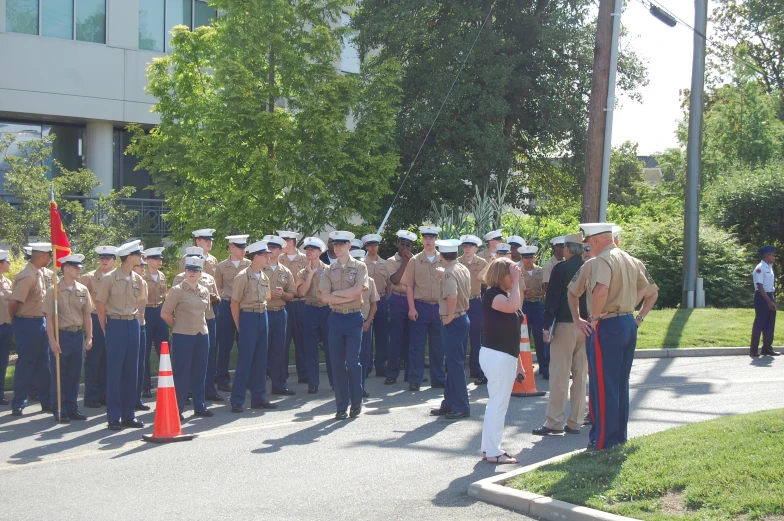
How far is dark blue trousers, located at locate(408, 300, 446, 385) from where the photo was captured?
1259 centimetres

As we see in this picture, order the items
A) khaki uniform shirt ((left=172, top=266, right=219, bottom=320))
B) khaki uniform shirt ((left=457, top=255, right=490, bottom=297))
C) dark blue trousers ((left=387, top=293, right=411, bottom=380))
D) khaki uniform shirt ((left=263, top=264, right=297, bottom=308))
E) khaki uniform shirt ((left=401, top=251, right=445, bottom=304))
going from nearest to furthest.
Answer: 1. khaki uniform shirt ((left=172, top=266, right=219, bottom=320))
2. khaki uniform shirt ((left=263, top=264, right=297, bottom=308))
3. khaki uniform shirt ((left=401, top=251, right=445, bottom=304))
4. khaki uniform shirt ((left=457, top=255, right=490, bottom=297))
5. dark blue trousers ((left=387, top=293, right=411, bottom=380))

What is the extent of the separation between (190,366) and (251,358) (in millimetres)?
886

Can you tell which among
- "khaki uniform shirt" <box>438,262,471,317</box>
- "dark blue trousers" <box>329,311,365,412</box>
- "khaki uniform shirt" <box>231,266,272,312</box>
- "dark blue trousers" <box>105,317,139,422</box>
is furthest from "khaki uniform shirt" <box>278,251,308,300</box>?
"dark blue trousers" <box>105,317,139,422</box>

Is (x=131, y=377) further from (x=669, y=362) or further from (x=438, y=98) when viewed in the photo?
(x=438, y=98)

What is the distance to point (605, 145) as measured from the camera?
15781mm

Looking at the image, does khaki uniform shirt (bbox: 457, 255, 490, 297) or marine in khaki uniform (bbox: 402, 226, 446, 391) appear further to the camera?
khaki uniform shirt (bbox: 457, 255, 490, 297)

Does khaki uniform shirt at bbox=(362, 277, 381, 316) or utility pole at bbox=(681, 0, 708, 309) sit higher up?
utility pole at bbox=(681, 0, 708, 309)

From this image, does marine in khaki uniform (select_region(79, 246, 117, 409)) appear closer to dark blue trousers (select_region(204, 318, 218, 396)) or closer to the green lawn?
dark blue trousers (select_region(204, 318, 218, 396))

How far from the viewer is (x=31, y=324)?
11281 mm

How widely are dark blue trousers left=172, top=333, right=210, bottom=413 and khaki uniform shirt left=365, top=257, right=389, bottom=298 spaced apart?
11.7 ft

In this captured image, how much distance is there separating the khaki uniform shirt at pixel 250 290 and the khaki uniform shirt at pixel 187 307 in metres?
0.61

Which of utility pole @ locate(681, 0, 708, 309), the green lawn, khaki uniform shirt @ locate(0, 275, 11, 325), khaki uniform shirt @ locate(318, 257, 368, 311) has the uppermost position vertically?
utility pole @ locate(681, 0, 708, 309)

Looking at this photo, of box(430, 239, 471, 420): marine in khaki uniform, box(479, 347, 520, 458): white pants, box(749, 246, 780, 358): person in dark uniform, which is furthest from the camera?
box(749, 246, 780, 358): person in dark uniform

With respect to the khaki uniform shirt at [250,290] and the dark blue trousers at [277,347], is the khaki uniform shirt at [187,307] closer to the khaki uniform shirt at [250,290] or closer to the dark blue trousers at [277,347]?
the khaki uniform shirt at [250,290]
